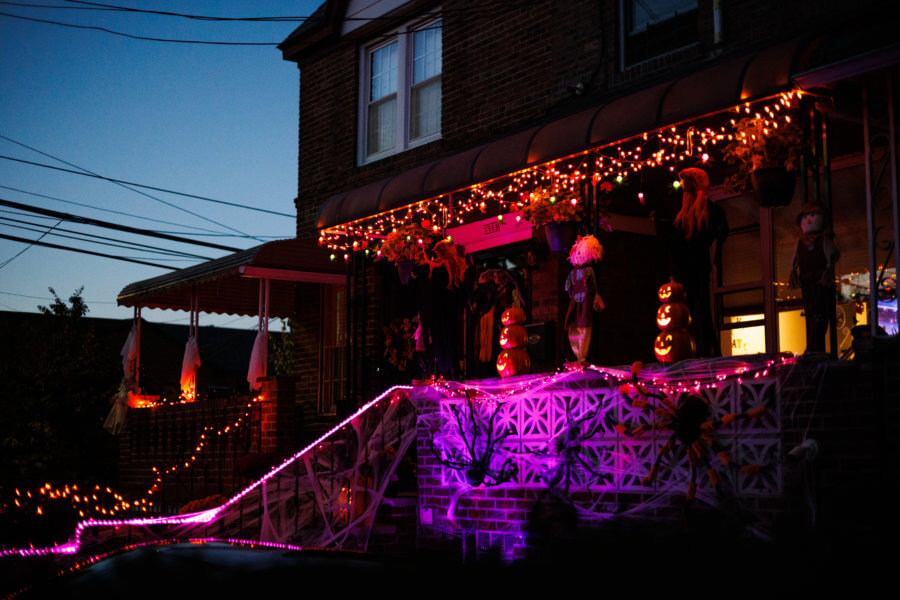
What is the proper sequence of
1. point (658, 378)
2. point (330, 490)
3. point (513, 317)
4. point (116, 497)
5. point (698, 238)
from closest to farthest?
point (658, 378)
point (698, 238)
point (513, 317)
point (330, 490)
point (116, 497)

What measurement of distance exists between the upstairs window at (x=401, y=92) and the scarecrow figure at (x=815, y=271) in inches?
287

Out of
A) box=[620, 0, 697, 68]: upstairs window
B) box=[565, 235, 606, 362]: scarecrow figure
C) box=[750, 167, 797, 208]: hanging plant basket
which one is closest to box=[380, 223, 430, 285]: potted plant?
box=[565, 235, 606, 362]: scarecrow figure

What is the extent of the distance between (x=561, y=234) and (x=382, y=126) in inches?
230

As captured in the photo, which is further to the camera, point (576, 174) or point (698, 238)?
point (576, 174)

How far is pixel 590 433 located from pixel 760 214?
389cm

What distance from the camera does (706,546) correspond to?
273 cm

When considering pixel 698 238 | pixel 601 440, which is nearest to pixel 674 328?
pixel 698 238

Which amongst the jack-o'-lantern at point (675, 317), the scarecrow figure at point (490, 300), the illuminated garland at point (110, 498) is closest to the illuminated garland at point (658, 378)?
the jack-o'-lantern at point (675, 317)

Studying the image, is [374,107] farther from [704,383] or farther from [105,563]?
[105,563]

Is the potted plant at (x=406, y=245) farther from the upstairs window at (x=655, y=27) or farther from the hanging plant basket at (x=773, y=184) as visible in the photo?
the hanging plant basket at (x=773, y=184)

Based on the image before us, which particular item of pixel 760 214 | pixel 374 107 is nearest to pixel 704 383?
pixel 760 214

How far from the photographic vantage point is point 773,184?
764 centimetres

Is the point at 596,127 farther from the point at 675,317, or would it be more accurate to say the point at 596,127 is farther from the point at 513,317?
the point at 513,317

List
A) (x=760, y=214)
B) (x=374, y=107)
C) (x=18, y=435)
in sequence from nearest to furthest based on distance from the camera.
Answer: (x=760, y=214) < (x=374, y=107) < (x=18, y=435)
